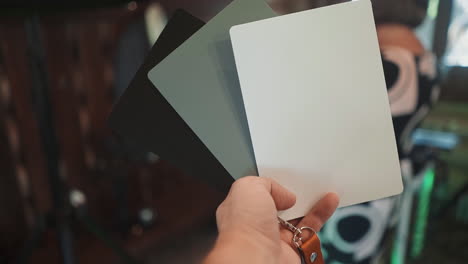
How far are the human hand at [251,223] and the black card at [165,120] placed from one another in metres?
0.05

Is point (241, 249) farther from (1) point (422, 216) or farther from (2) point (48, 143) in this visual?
(1) point (422, 216)

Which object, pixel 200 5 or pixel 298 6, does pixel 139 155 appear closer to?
pixel 200 5

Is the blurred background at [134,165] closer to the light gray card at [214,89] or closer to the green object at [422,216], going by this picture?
the green object at [422,216]

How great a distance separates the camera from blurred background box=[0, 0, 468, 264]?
2.87ft

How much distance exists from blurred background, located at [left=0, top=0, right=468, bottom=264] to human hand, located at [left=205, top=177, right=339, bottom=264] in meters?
0.44

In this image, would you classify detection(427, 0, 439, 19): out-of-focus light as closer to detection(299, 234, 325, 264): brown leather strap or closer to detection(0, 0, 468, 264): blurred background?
detection(0, 0, 468, 264): blurred background

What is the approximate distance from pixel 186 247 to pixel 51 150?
909 mm

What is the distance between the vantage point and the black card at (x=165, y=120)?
44 cm

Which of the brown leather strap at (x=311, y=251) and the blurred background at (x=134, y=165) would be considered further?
the blurred background at (x=134, y=165)

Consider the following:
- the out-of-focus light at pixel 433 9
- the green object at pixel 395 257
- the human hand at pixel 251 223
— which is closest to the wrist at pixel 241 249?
the human hand at pixel 251 223

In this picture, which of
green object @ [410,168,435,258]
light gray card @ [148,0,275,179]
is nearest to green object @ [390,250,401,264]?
green object @ [410,168,435,258]

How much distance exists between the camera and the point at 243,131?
0.44 m

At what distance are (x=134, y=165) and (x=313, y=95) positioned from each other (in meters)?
1.32

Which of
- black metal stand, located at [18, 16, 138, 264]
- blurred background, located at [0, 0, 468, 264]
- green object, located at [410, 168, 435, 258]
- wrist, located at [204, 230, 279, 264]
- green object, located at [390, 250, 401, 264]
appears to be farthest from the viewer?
green object, located at [410, 168, 435, 258]
